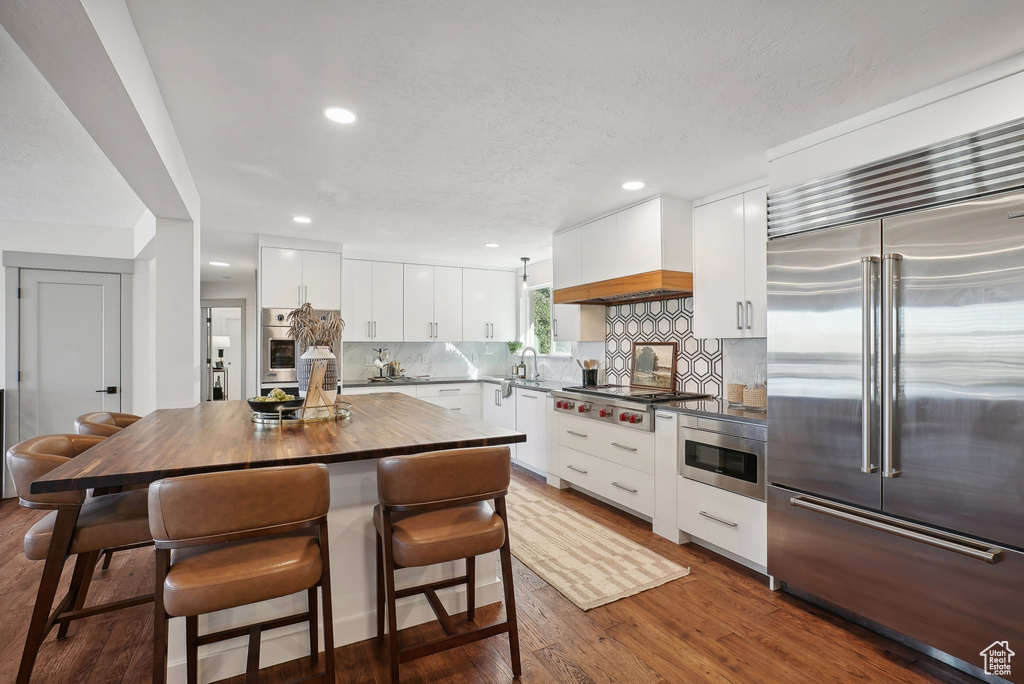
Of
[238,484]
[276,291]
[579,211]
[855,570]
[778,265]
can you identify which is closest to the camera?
[238,484]

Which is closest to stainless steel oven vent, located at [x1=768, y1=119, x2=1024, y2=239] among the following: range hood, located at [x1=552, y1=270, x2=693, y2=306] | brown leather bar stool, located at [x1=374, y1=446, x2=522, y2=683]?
range hood, located at [x1=552, y1=270, x2=693, y2=306]

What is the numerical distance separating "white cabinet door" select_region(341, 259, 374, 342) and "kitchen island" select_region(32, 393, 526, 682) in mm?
2911

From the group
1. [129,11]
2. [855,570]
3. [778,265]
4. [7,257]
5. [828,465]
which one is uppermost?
[129,11]

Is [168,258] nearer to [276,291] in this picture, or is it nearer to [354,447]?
[276,291]

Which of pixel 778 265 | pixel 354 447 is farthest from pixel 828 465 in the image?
pixel 354 447

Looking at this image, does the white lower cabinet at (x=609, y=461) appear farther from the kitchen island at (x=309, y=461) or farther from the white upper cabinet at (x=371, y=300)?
the white upper cabinet at (x=371, y=300)

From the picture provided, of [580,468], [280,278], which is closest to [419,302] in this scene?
[280,278]

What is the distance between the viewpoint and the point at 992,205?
1.78 meters

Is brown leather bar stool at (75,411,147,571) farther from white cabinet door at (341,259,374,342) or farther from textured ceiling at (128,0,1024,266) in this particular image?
white cabinet door at (341,259,374,342)

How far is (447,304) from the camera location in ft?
19.9

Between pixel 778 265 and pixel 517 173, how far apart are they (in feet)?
5.34

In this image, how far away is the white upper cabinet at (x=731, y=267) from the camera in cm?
306

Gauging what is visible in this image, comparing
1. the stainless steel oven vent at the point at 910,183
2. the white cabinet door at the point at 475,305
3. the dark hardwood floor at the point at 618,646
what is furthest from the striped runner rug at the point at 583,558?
the white cabinet door at the point at 475,305

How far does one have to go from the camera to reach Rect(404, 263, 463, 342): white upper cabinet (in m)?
5.82
